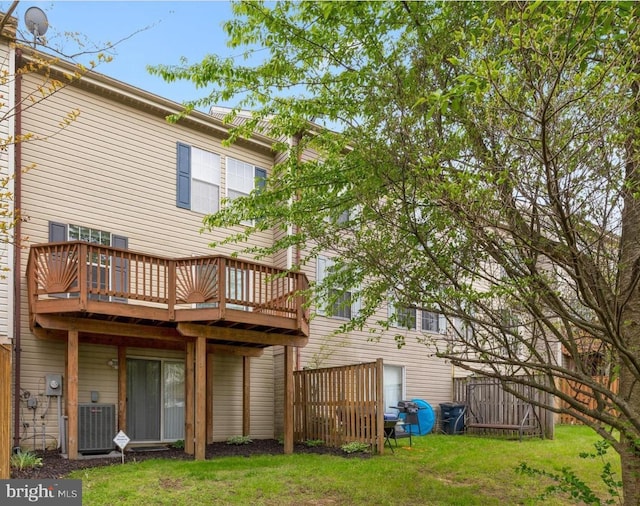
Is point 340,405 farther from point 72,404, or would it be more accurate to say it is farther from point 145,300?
point 72,404

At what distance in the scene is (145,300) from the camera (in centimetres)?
985

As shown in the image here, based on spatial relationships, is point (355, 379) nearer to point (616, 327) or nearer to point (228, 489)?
point (228, 489)

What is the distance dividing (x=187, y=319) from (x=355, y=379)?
329 centimetres

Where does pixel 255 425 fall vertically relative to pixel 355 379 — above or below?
below

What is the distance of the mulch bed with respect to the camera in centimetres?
814

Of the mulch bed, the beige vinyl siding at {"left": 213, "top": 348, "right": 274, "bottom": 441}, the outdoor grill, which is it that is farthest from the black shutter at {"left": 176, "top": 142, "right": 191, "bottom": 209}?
the outdoor grill

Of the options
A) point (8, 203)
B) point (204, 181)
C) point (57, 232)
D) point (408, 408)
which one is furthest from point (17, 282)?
point (408, 408)

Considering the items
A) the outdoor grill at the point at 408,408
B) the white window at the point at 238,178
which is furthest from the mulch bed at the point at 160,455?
the white window at the point at 238,178

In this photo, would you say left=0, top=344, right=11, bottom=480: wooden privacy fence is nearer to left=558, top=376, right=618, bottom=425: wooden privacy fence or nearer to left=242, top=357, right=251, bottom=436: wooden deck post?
left=558, top=376, right=618, bottom=425: wooden privacy fence

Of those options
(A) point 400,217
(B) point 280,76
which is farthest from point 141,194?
(A) point 400,217

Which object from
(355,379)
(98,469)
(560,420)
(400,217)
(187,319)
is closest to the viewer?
(400,217)

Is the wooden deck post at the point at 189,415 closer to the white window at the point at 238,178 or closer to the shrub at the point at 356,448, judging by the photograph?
the shrub at the point at 356,448

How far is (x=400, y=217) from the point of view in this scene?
5605 mm

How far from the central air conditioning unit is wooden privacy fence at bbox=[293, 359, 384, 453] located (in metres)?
3.66
